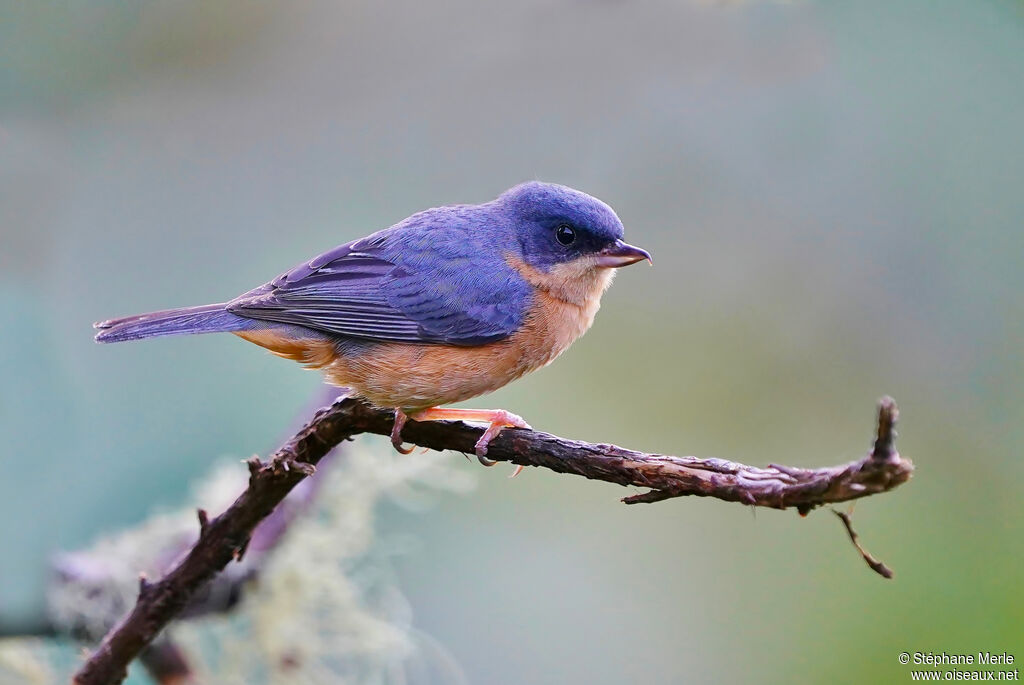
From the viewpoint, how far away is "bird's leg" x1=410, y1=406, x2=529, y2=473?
1953 mm

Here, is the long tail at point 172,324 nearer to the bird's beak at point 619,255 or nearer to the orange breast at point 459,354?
the orange breast at point 459,354

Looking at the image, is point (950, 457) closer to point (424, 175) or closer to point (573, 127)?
point (573, 127)

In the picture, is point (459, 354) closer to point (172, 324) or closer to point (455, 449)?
point (455, 449)

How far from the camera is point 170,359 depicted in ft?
12.3

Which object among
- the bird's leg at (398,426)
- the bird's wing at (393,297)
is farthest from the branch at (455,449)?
the bird's wing at (393,297)

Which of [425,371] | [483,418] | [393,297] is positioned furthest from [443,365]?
[393,297]

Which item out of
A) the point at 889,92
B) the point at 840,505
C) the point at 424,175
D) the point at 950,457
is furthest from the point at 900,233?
the point at 840,505

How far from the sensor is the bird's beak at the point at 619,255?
102 inches

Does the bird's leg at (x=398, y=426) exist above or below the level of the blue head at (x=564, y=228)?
below

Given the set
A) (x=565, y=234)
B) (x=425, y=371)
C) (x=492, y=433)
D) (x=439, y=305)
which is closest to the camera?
(x=492, y=433)

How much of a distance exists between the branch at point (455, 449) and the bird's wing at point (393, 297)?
33 centimetres

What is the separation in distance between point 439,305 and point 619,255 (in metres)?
0.54

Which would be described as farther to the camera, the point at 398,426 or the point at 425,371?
the point at 425,371

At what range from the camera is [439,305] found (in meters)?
2.55
